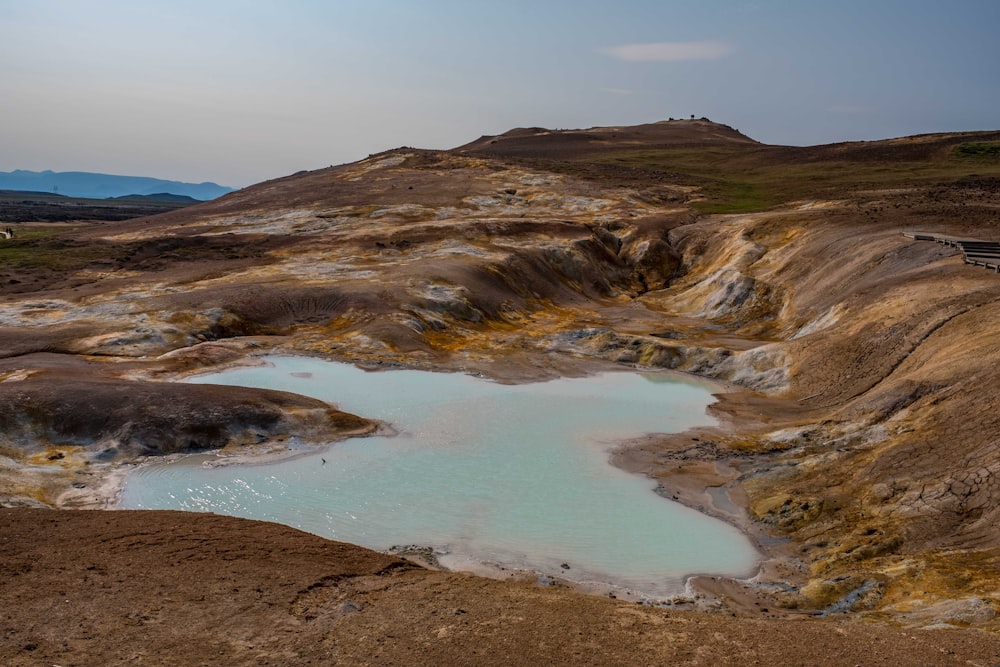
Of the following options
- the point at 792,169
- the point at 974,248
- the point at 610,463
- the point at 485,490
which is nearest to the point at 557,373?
the point at 610,463

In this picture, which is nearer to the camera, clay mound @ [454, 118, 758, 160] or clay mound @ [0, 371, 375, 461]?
clay mound @ [0, 371, 375, 461]

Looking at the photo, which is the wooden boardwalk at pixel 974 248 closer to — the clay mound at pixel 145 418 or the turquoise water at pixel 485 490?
the turquoise water at pixel 485 490

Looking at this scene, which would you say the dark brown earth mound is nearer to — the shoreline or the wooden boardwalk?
the shoreline

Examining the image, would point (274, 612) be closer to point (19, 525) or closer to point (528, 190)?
point (19, 525)

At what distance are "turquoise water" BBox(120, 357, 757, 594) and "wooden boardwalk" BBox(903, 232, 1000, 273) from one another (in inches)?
980

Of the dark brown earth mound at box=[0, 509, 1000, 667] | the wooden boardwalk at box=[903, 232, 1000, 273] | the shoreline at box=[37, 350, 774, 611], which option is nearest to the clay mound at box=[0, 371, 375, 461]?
the shoreline at box=[37, 350, 774, 611]

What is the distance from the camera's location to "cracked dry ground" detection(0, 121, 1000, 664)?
19.2 metres

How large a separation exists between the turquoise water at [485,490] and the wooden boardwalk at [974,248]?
81.6 feet

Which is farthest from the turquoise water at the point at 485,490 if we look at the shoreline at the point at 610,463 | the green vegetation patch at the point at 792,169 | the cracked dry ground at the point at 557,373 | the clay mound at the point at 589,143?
the clay mound at the point at 589,143

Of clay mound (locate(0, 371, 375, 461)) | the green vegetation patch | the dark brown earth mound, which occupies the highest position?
the green vegetation patch

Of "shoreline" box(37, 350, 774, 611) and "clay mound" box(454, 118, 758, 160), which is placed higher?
"clay mound" box(454, 118, 758, 160)

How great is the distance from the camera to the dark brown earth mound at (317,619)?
57.4ft

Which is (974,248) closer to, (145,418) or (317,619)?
(317,619)


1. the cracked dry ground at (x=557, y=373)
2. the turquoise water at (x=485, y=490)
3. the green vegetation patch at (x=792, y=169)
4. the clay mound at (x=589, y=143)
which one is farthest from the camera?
the clay mound at (x=589, y=143)
